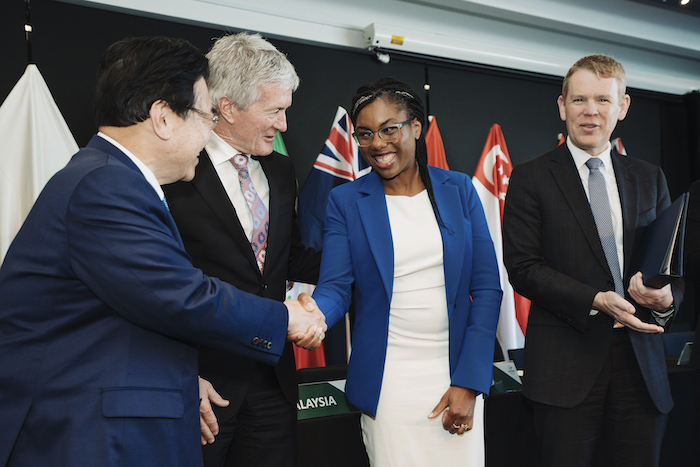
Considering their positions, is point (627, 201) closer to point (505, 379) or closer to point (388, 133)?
point (388, 133)

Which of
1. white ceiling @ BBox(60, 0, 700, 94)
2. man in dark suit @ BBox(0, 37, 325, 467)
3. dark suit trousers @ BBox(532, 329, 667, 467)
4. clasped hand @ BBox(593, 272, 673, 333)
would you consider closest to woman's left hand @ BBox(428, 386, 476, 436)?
dark suit trousers @ BBox(532, 329, 667, 467)

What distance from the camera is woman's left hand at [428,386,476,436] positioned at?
1600 mm

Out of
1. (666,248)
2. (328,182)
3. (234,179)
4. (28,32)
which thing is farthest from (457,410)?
(28,32)

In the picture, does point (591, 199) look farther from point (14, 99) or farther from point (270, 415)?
point (14, 99)

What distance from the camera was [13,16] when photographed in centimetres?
288

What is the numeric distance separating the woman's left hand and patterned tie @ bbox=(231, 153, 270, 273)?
713 millimetres

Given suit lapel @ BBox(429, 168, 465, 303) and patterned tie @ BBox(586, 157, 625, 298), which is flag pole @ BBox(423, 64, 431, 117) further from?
suit lapel @ BBox(429, 168, 465, 303)

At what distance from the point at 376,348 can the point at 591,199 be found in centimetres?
97

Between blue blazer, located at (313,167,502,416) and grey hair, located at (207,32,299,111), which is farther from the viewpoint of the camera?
grey hair, located at (207,32,299,111)

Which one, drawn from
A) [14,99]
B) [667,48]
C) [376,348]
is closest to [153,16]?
[14,99]

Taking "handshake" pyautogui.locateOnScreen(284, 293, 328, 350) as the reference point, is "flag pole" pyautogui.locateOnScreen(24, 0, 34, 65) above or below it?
above

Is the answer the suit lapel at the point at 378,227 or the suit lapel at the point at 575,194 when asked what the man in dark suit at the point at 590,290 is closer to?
the suit lapel at the point at 575,194

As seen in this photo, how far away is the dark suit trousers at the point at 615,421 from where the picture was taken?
1765mm

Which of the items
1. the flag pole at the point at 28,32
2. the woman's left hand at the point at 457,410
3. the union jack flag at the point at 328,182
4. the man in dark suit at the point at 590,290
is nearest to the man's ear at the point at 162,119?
the woman's left hand at the point at 457,410
